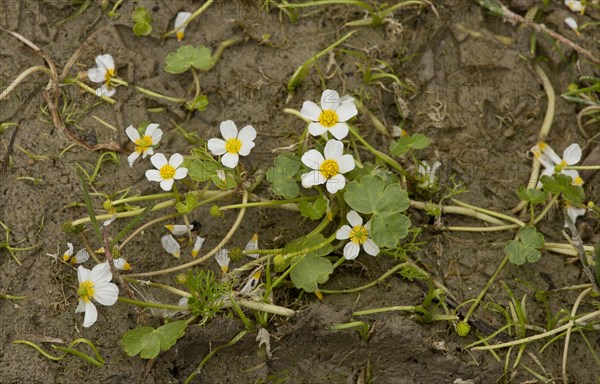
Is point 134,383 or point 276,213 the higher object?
point 276,213

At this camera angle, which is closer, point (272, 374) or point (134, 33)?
point (272, 374)

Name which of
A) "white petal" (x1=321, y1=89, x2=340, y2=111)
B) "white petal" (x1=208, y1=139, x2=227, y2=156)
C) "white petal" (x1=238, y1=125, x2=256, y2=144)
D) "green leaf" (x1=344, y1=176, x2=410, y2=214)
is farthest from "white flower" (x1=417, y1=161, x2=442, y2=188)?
"white petal" (x1=208, y1=139, x2=227, y2=156)

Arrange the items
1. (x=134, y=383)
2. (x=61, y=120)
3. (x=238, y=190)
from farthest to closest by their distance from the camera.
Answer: (x=61, y=120) → (x=238, y=190) → (x=134, y=383)

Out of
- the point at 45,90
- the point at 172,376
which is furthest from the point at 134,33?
the point at 172,376

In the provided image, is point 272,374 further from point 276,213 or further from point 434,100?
point 434,100

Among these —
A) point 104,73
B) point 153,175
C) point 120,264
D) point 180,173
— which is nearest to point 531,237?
point 180,173

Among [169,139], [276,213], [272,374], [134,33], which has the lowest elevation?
[272,374]

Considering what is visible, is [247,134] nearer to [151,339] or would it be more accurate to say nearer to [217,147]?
[217,147]

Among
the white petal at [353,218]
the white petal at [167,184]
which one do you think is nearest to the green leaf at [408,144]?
the white petal at [353,218]
